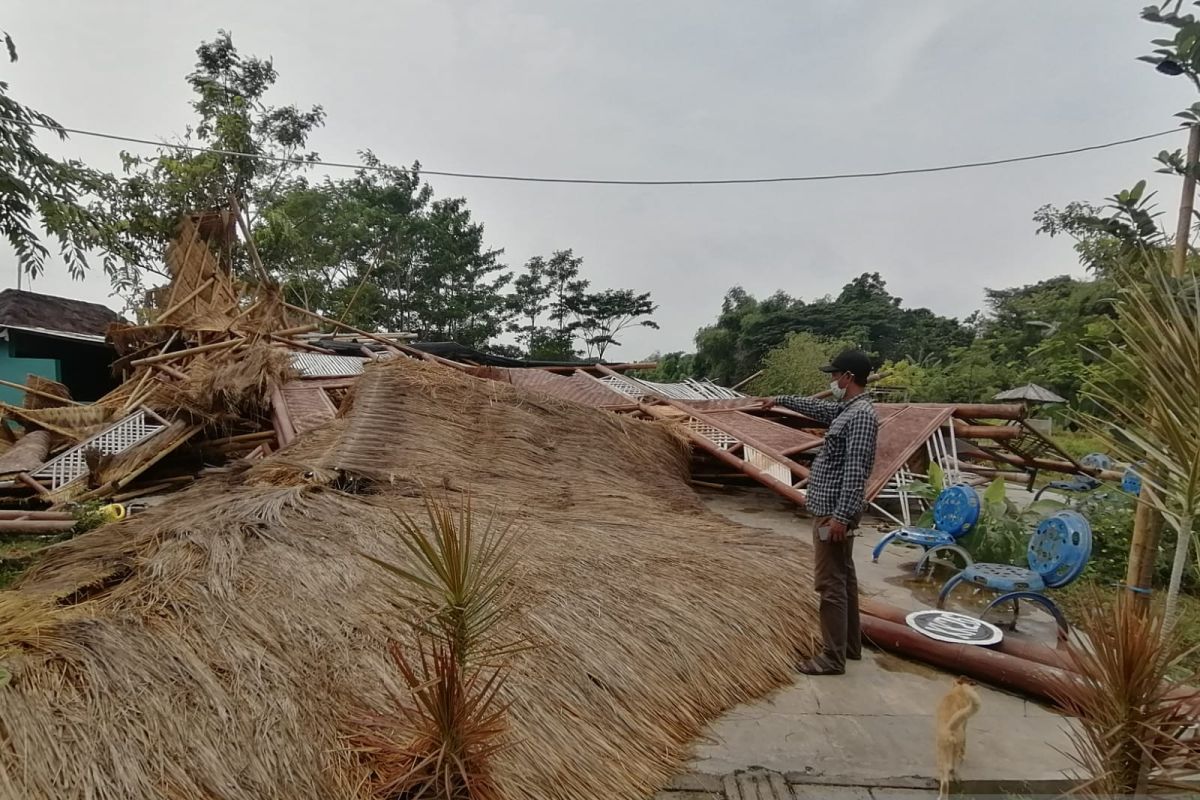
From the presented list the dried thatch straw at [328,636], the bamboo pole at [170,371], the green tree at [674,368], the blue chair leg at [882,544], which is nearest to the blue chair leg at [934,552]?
the blue chair leg at [882,544]

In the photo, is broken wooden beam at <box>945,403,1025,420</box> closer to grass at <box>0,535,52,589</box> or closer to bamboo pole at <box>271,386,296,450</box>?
bamboo pole at <box>271,386,296,450</box>

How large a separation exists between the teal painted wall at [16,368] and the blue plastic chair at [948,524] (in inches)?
714

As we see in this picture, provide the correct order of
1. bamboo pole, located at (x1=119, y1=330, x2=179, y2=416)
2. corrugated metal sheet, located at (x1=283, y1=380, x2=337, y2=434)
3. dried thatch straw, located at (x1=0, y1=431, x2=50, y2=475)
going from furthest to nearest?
bamboo pole, located at (x1=119, y1=330, x2=179, y2=416)
corrugated metal sheet, located at (x1=283, y1=380, x2=337, y2=434)
dried thatch straw, located at (x1=0, y1=431, x2=50, y2=475)

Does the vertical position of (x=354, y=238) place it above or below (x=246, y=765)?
above

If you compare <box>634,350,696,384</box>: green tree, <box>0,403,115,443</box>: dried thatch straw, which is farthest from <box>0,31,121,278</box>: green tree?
<box>634,350,696,384</box>: green tree

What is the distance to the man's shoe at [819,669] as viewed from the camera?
11.0 ft

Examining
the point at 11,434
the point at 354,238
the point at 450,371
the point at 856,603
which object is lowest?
the point at 11,434

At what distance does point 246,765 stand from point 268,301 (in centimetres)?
894

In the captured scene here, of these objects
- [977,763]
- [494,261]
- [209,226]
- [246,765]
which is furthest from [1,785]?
[494,261]

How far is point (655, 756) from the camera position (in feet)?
8.11

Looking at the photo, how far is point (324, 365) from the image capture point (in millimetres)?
9523

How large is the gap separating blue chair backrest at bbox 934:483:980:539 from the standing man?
7.38 feet

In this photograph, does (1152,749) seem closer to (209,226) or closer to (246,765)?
(246,765)

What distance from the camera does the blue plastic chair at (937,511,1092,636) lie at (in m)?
3.76
